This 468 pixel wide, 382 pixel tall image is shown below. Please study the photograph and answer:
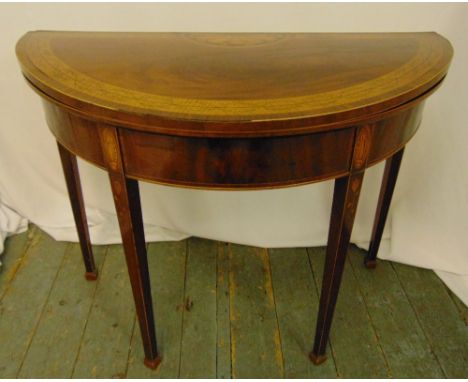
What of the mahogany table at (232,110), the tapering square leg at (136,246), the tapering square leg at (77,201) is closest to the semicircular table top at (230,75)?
the mahogany table at (232,110)

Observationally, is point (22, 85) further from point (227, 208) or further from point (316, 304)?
point (316, 304)

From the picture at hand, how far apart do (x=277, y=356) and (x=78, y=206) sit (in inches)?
28.2

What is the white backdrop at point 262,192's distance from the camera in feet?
4.02

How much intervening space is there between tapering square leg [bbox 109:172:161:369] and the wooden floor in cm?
15

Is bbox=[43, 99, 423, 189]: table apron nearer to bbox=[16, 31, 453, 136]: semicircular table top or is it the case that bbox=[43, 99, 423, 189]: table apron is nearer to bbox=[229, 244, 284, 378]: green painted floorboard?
bbox=[16, 31, 453, 136]: semicircular table top

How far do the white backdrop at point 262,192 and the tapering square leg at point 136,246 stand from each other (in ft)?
1.86

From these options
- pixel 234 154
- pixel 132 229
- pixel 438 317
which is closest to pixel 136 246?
pixel 132 229

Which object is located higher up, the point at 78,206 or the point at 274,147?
the point at 274,147

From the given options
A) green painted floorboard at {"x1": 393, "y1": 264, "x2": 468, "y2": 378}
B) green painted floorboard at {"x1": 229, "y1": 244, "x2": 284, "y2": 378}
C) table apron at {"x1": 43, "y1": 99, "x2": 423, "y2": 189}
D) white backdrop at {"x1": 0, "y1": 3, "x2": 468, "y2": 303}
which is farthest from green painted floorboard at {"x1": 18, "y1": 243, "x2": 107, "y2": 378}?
green painted floorboard at {"x1": 393, "y1": 264, "x2": 468, "y2": 378}

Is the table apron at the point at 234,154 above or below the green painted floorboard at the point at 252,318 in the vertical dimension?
above

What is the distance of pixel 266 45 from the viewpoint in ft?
3.26

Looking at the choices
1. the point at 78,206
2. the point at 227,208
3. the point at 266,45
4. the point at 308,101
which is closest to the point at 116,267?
the point at 78,206

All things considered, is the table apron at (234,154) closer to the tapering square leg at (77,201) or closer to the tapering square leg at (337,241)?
the tapering square leg at (337,241)

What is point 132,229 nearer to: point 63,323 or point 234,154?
point 234,154
